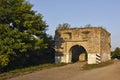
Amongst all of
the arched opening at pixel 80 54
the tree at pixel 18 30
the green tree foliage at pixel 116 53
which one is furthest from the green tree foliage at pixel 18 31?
the green tree foliage at pixel 116 53

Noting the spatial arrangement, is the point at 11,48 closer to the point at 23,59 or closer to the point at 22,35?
the point at 22,35

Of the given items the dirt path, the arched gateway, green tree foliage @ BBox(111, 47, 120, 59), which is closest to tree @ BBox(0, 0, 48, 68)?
the dirt path

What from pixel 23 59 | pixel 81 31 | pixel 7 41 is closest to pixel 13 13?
pixel 7 41

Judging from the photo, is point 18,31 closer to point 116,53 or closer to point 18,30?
point 18,30

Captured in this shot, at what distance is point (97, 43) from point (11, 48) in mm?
12606

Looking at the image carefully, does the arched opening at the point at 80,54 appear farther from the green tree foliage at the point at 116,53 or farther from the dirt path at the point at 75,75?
the dirt path at the point at 75,75

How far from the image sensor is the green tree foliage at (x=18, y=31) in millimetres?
23781

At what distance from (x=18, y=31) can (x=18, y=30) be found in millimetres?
880

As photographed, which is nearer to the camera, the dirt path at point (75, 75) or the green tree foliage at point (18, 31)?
the dirt path at point (75, 75)

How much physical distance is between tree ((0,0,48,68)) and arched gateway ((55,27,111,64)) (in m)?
5.94

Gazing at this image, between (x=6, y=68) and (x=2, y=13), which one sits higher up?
(x=2, y=13)

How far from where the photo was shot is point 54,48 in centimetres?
3591

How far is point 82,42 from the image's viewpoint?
33.8 meters

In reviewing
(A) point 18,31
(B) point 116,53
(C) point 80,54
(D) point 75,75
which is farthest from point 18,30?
(B) point 116,53
